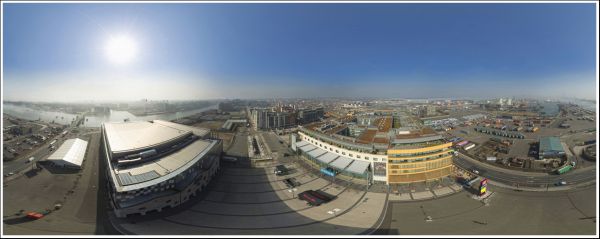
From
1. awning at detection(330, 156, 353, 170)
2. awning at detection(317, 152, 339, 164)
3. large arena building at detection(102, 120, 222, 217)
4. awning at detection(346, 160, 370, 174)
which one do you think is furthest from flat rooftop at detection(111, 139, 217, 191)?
awning at detection(346, 160, 370, 174)

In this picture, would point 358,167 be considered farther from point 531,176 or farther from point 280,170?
point 531,176

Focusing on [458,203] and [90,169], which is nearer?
[458,203]

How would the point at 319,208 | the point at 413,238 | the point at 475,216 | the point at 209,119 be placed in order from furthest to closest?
the point at 209,119
the point at 319,208
the point at 475,216
the point at 413,238

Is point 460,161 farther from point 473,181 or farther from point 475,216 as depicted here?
point 475,216

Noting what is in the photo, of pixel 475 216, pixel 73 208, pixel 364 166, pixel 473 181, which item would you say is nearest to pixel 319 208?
pixel 364 166

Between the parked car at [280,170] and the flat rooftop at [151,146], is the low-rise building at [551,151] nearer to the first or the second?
the parked car at [280,170]

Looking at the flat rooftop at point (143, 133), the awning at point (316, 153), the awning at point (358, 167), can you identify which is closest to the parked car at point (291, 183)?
the awning at point (316, 153)
